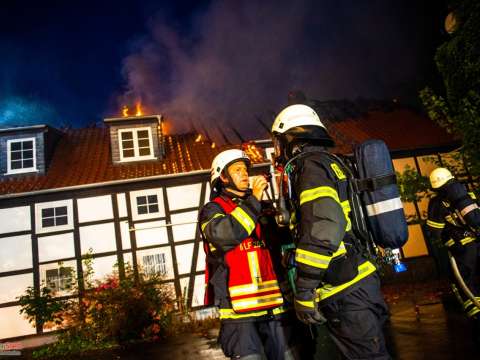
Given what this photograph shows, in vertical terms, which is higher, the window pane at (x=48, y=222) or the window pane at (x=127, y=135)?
the window pane at (x=127, y=135)

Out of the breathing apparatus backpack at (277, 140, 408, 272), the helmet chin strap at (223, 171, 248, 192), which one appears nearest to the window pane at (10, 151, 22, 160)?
the helmet chin strap at (223, 171, 248, 192)

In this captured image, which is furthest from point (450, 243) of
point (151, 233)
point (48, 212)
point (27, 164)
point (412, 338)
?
point (27, 164)

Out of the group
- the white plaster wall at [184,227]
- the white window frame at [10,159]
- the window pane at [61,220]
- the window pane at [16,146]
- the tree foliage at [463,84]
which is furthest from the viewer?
the window pane at [16,146]

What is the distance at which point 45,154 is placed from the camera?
12.5 m


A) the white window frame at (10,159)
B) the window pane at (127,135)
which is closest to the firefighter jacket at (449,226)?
the window pane at (127,135)

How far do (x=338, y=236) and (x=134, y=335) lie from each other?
8917mm

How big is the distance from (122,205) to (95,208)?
2.92 ft

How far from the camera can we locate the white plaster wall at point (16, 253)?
34.9 feet

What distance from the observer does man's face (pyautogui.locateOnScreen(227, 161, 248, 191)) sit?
10.6 ft

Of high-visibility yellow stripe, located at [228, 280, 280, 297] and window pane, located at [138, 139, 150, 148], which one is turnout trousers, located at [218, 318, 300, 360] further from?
window pane, located at [138, 139, 150, 148]

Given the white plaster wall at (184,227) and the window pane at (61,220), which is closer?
the window pane at (61,220)

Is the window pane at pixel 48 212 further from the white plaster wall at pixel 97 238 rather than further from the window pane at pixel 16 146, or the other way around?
the window pane at pixel 16 146

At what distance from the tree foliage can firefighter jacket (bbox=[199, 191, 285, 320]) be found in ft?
23.9

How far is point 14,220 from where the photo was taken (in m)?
11.0
